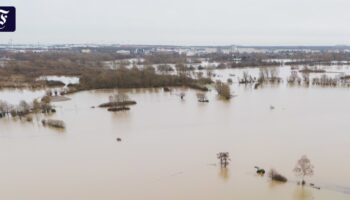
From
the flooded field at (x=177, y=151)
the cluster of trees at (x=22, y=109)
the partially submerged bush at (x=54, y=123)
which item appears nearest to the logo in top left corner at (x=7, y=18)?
the flooded field at (x=177, y=151)

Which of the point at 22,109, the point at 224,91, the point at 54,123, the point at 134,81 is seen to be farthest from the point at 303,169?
the point at 134,81

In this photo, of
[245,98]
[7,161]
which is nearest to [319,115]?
[245,98]

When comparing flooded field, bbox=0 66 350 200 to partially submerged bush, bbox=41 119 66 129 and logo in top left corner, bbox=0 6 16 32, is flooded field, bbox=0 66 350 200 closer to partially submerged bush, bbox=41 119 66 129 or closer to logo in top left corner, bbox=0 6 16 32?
partially submerged bush, bbox=41 119 66 129

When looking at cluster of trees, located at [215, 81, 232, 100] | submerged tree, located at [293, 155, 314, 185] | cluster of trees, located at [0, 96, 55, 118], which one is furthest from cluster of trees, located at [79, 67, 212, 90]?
submerged tree, located at [293, 155, 314, 185]

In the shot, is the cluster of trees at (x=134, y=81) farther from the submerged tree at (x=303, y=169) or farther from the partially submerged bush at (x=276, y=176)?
the submerged tree at (x=303, y=169)

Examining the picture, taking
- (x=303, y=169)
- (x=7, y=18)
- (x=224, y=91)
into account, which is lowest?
(x=303, y=169)

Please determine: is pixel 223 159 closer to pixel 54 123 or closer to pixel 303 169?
pixel 303 169
